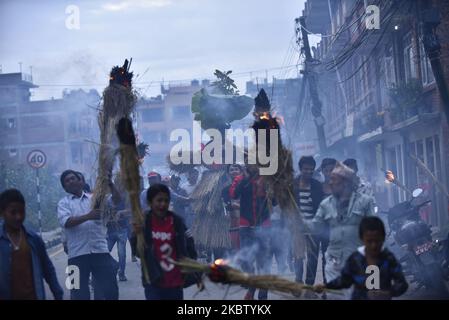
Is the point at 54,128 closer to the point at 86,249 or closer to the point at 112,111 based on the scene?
the point at 112,111

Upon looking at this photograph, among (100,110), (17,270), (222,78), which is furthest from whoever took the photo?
(222,78)

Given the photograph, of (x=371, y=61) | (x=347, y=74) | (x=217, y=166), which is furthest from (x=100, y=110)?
(x=347, y=74)

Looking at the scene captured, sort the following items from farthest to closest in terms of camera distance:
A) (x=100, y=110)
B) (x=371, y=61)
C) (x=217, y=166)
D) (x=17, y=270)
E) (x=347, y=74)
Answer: (x=347, y=74) < (x=371, y=61) < (x=217, y=166) < (x=100, y=110) < (x=17, y=270)

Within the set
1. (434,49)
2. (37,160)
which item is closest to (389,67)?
(37,160)

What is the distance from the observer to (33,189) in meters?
21.2

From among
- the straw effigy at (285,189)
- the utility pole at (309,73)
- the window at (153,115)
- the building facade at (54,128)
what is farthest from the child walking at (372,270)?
the window at (153,115)

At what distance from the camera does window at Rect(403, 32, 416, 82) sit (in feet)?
60.7

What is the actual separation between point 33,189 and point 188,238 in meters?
15.9

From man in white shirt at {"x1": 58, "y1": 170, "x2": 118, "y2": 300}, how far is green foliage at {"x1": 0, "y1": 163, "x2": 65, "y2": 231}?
33.9ft

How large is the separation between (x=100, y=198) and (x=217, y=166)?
10.6 feet

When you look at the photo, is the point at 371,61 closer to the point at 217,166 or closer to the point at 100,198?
the point at 217,166

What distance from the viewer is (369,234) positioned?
211 inches

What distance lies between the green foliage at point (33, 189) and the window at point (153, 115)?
37331mm
